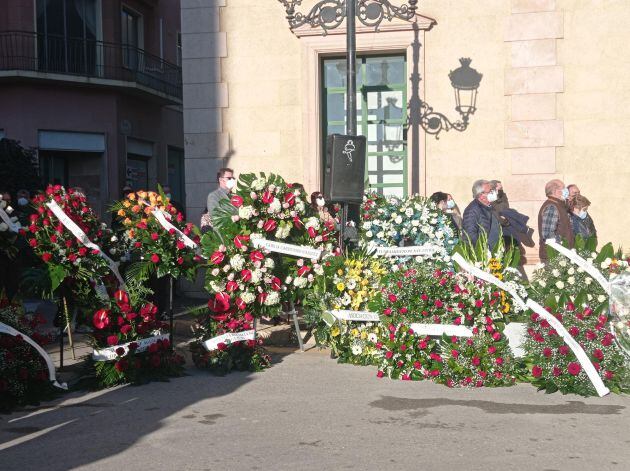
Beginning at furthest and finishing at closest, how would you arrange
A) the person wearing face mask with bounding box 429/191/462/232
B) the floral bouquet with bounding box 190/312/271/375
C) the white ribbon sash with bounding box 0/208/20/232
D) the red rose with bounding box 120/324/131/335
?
the person wearing face mask with bounding box 429/191/462/232 → the floral bouquet with bounding box 190/312/271/375 → the white ribbon sash with bounding box 0/208/20/232 → the red rose with bounding box 120/324/131/335

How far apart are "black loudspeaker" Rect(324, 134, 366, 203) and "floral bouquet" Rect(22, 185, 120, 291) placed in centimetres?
286

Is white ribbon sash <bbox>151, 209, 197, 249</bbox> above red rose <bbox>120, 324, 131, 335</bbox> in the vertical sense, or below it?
above

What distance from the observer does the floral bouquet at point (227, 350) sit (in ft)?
26.2

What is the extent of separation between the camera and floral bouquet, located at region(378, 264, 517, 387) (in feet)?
24.3

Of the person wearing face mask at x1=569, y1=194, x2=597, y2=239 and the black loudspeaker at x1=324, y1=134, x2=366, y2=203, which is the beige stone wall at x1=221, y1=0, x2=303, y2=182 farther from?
the person wearing face mask at x1=569, y1=194, x2=597, y2=239

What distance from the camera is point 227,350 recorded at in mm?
8008

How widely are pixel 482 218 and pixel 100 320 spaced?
465 centimetres

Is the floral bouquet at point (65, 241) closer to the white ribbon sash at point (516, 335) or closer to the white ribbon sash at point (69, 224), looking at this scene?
the white ribbon sash at point (69, 224)

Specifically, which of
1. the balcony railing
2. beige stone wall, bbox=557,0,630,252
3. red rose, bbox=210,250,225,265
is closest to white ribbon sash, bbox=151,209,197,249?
red rose, bbox=210,250,225,265

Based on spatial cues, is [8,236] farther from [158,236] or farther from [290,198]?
[290,198]

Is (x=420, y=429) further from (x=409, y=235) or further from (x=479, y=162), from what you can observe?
(x=479, y=162)

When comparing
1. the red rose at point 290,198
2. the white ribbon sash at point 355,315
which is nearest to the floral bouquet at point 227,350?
the white ribbon sash at point 355,315

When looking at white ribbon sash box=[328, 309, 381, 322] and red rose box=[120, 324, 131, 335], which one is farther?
white ribbon sash box=[328, 309, 381, 322]

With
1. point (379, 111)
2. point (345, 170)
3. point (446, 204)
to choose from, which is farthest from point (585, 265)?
point (379, 111)
